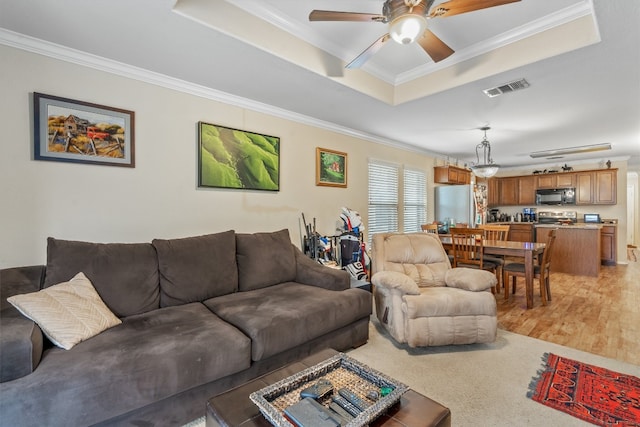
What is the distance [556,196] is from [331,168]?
20.9 ft

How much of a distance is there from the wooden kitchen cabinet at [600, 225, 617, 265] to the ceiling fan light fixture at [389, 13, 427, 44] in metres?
7.32

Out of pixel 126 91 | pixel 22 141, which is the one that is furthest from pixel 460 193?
pixel 22 141

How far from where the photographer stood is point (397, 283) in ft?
8.32

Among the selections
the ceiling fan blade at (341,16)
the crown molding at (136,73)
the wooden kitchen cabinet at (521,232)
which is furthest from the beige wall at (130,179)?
the wooden kitchen cabinet at (521,232)

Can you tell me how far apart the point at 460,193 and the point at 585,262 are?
2.49 m

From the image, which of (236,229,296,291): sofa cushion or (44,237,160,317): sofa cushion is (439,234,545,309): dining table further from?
(44,237,160,317): sofa cushion

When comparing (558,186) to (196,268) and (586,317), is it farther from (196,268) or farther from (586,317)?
(196,268)

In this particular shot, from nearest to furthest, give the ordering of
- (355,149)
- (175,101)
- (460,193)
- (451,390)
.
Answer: (451,390) → (175,101) → (355,149) → (460,193)

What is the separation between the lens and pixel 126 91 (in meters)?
2.52

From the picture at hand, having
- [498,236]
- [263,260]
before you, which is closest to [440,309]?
[263,260]

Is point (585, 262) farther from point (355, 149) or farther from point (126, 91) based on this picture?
point (126, 91)

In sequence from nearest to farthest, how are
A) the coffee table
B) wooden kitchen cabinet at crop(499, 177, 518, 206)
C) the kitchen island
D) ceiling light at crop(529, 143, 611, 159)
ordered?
1. the coffee table
2. the kitchen island
3. ceiling light at crop(529, 143, 611, 159)
4. wooden kitchen cabinet at crop(499, 177, 518, 206)

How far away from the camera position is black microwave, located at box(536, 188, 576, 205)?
6.91 metres

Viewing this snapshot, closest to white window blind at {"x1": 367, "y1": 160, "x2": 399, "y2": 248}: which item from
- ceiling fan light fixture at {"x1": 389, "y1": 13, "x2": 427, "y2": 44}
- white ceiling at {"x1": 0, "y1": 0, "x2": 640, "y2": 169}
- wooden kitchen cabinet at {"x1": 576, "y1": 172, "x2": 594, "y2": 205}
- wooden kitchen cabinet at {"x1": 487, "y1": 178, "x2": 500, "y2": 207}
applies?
white ceiling at {"x1": 0, "y1": 0, "x2": 640, "y2": 169}
